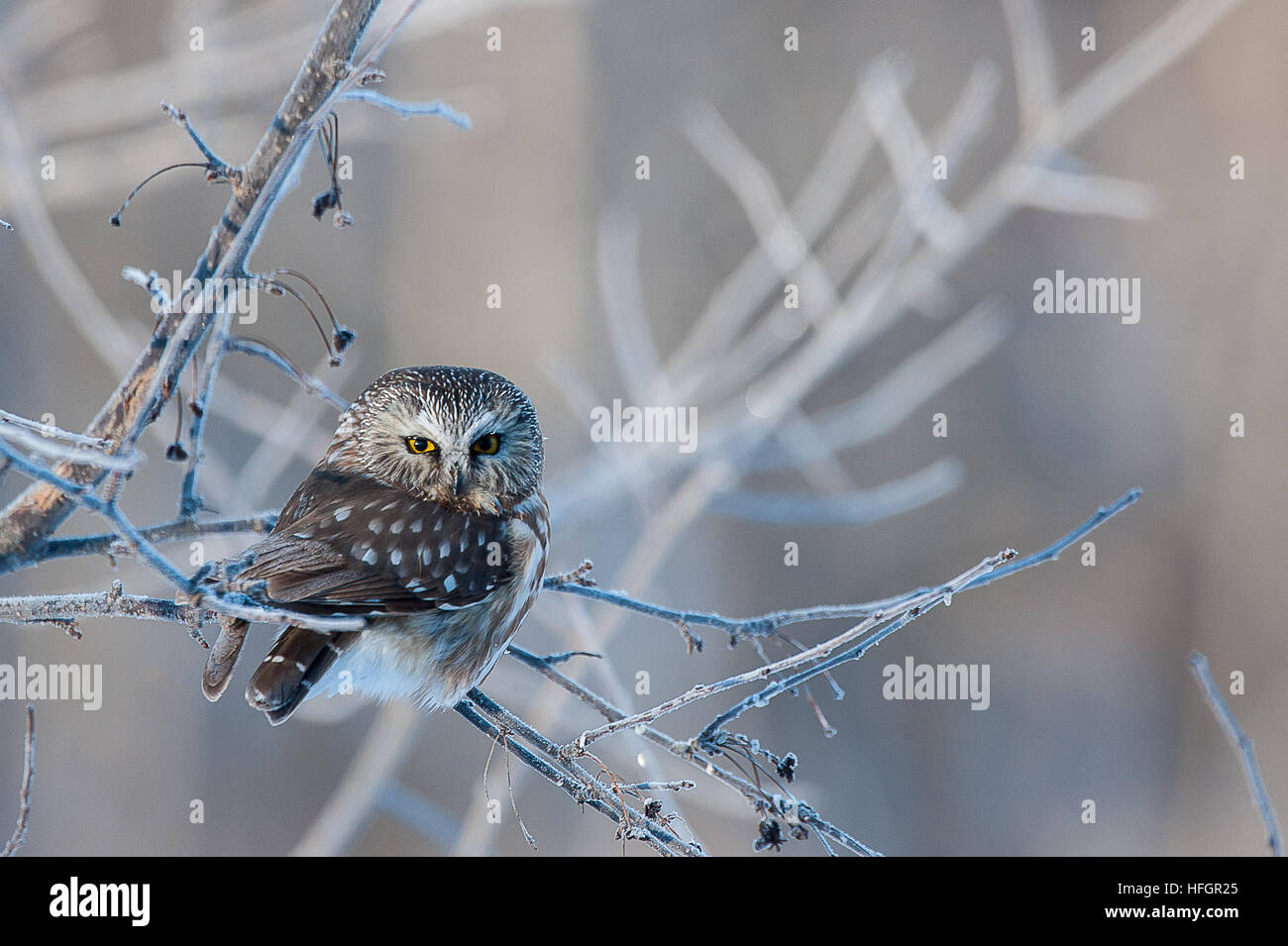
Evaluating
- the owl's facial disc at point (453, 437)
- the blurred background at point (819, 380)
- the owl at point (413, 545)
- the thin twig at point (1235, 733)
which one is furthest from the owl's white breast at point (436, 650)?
the blurred background at point (819, 380)

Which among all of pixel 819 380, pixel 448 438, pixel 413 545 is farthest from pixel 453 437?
pixel 819 380

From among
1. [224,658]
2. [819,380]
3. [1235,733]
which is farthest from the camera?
[819,380]

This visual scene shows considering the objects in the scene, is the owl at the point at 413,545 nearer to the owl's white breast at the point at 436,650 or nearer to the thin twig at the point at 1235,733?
the owl's white breast at the point at 436,650

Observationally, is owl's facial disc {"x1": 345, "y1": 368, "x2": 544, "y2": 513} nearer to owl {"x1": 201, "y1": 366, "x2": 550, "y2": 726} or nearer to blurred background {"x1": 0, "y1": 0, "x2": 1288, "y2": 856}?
owl {"x1": 201, "y1": 366, "x2": 550, "y2": 726}

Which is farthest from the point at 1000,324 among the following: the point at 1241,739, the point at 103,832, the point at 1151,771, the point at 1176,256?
the point at 103,832

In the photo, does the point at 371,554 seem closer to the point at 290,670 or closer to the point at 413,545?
the point at 413,545

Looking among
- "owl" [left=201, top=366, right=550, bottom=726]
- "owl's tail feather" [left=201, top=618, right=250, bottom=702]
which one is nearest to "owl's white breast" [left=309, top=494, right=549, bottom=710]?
"owl" [left=201, top=366, right=550, bottom=726]
